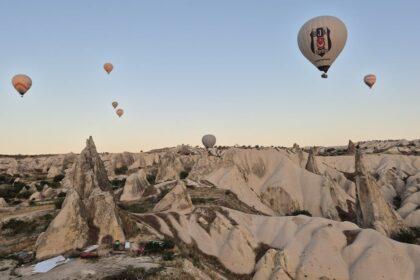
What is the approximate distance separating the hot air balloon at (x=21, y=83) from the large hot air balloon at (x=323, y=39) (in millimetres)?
35209

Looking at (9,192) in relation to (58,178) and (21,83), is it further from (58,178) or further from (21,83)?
(21,83)

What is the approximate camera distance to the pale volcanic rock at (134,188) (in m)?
56.0

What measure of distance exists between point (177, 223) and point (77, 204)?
1069 cm

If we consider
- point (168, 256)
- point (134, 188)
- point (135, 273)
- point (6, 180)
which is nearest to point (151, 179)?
point (134, 188)

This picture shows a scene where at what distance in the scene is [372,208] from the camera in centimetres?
4812

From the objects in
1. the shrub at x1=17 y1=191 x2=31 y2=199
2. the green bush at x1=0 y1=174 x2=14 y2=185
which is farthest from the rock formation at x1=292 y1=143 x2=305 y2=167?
the green bush at x1=0 y1=174 x2=14 y2=185

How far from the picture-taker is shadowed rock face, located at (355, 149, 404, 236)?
47.3m

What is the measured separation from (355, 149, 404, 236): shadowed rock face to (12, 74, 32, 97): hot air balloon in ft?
144

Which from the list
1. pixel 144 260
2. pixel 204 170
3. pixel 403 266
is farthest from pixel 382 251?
pixel 204 170

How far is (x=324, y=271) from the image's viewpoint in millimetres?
32000

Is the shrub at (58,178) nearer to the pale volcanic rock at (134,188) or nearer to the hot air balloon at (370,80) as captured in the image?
the pale volcanic rock at (134,188)

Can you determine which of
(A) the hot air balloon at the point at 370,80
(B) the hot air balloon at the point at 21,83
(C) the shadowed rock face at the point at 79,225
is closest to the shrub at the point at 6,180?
(B) the hot air balloon at the point at 21,83

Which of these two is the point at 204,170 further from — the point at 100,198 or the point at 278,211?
the point at 100,198

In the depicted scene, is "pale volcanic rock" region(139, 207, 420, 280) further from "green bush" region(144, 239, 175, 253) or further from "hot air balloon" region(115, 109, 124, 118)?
"hot air balloon" region(115, 109, 124, 118)
